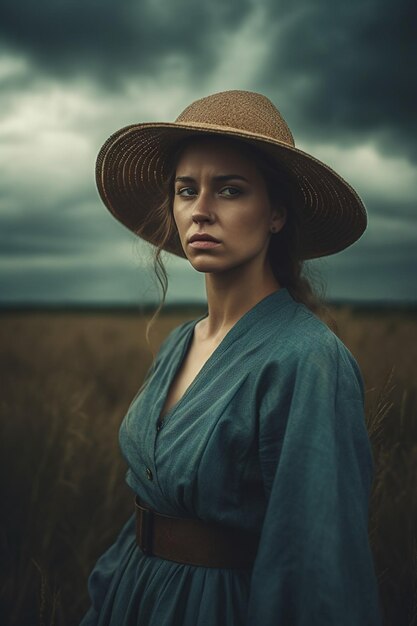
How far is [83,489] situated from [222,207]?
2068 millimetres

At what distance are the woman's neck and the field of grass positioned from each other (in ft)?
1.70

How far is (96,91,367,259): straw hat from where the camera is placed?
4.84 feet

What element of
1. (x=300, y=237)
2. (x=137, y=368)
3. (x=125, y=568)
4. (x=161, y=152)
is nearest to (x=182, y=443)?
(x=125, y=568)

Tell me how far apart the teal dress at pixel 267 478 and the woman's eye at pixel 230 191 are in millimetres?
311

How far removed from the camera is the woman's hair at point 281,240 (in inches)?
61.2

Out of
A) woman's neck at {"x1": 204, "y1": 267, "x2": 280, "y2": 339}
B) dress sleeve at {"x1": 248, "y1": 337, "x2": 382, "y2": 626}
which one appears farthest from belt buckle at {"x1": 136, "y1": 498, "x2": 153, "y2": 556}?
woman's neck at {"x1": 204, "y1": 267, "x2": 280, "y2": 339}

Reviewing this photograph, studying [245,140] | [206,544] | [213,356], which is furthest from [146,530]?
[245,140]

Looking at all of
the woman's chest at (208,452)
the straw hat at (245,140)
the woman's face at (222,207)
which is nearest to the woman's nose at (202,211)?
the woman's face at (222,207)

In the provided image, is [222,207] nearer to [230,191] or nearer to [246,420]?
[230,191]

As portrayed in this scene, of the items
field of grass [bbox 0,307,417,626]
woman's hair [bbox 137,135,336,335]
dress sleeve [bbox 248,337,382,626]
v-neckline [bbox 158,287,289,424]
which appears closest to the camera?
dress sleeve [bbox 248,337,382,626]

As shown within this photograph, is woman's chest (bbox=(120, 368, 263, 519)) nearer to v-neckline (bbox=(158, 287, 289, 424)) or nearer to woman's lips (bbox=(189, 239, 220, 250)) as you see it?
v-neckline (bbox=(158, 287, 289, 424))

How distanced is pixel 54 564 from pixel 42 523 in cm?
21

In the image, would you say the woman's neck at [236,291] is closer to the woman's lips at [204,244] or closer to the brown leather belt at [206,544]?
the woman's lips at [204,244]

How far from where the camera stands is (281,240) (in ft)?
5.70
